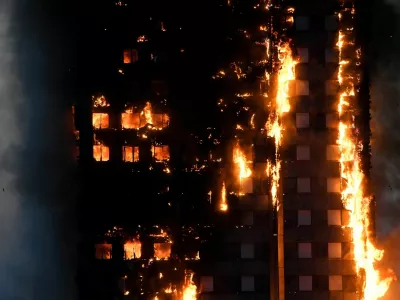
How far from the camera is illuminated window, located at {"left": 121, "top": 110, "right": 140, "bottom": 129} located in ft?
67.1

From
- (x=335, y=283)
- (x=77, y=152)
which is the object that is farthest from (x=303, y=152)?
(x=77, y=152)

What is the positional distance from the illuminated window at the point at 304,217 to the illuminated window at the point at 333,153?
94.7 inches

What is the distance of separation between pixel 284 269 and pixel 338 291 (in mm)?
2414

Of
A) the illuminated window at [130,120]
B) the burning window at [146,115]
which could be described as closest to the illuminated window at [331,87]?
the burning window at [146,115]

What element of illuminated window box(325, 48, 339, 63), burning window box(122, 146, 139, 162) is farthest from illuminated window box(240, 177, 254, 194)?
illuminated window box(325, 48, 339, 63)

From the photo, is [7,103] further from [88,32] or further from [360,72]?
[360,72]

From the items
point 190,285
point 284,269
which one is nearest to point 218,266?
point 190,285

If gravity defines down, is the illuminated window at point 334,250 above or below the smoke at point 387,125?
below

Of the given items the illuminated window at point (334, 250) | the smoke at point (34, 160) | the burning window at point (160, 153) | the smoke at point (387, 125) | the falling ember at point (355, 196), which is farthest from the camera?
the smoke at point (34, 160)

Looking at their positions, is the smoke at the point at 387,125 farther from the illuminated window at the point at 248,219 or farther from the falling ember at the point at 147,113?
the falling ember at the point at 147,113

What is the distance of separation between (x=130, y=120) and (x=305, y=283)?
9.88 m

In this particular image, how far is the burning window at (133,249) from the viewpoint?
67.1ft

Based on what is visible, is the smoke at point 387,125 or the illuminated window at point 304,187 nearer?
the illuminated window at point 304,187

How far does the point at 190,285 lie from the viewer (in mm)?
20344
